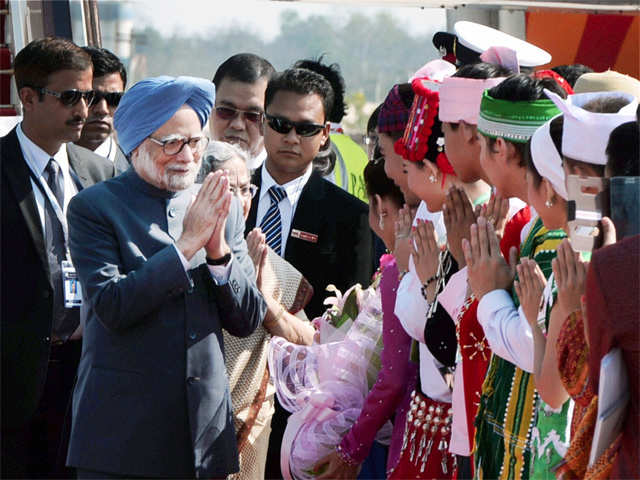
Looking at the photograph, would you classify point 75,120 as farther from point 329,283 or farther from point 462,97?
point 462,97

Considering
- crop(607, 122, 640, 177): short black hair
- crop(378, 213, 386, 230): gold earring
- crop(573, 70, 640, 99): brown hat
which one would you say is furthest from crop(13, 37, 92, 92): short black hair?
crop(607, 122, 640, 177): short black hair

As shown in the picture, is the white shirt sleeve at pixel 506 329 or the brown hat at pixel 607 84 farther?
the brown hat at pixel 607 84

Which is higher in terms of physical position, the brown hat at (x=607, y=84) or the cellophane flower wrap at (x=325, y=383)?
the brown hat at (x=607, y=84)

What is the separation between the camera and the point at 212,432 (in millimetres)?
3615

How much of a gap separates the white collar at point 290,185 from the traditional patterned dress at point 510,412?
6.11 ft

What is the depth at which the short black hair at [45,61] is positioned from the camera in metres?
5.00

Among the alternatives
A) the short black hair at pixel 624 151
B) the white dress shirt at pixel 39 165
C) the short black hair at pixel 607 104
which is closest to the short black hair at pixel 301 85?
the white dress shirt at pixel 39 165

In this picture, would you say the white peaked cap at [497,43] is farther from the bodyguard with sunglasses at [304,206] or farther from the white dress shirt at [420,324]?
the bodyguard with sunglasses at [304,206]

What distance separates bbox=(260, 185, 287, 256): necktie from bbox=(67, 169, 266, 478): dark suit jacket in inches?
45.8

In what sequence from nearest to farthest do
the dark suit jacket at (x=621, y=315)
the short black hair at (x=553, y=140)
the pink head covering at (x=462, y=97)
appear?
the dark suit jacket at (x=621, y=315) < the short black hair at (x=553, y=140) < the pink head covering at (x=462, y=97)

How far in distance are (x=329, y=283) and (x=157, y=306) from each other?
1.33 metres

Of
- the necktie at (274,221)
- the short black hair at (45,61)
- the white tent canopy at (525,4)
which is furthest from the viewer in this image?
the white tent canopy at (525,4)

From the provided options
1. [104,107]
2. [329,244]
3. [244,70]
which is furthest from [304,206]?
[104,107]

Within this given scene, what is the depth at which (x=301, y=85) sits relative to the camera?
503 cm
